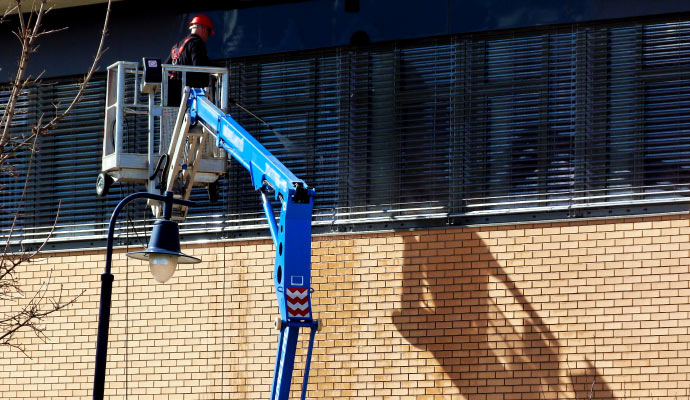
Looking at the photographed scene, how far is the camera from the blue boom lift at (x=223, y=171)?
Answer: 1089 cm

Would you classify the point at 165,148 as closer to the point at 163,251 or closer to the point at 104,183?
the point at 104,183

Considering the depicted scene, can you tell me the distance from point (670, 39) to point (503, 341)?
3.92 m

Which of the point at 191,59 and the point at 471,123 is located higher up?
the point at 191,59

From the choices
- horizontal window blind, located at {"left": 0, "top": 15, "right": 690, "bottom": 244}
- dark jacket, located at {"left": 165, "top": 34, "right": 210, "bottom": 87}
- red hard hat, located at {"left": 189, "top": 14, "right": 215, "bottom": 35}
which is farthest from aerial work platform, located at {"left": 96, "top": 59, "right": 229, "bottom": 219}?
horizontal window blind, located at {"left": 0, "top": 15, "right": 690, "bottom": 244}

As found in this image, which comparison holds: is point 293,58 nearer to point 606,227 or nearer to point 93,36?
point 93,36

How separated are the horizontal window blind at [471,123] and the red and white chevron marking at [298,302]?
158 inches

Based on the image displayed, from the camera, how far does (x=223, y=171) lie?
560 inches

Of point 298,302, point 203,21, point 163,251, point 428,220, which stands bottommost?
point 298,302

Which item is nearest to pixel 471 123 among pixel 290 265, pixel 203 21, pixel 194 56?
pixel 194 56

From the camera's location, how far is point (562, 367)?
1358 cm

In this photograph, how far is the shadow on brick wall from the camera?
1361 centimetres

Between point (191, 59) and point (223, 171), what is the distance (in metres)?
1.55

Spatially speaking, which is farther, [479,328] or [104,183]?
[104,183]

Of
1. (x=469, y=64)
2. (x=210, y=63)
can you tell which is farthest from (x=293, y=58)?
(x=469, y=64)
